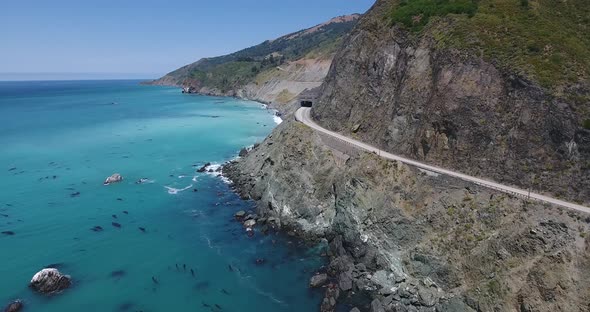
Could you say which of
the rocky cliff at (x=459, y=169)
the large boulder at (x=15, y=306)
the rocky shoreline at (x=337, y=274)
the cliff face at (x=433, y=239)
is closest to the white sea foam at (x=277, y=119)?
the rocky cliff at (x=459, y=169)

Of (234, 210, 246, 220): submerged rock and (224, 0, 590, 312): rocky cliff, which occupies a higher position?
(224, 0, 590, 312): rocky cliff

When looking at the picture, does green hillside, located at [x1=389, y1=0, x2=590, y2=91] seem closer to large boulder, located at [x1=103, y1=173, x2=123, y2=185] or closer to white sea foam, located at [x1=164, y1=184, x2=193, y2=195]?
white sea foam, located at [x1=164, y1=184, x2=193, y2=195]

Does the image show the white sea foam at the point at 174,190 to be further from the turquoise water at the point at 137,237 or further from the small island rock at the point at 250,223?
the small island rock at the point at 250,223

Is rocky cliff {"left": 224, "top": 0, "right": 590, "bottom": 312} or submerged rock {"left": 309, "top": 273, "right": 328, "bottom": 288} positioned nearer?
rocky cliff {"left": 224, "top": 0, "right": 590, "bottom": 312}

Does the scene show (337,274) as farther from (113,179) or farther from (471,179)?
(113,179)

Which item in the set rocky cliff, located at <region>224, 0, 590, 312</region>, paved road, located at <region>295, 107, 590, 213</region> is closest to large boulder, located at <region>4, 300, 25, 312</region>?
rocky cliff, located at <region>224, 0, 590, 312</region>

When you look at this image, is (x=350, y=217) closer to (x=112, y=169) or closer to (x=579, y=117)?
(x=579, y=117)

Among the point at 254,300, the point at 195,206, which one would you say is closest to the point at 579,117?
the point at 254,300
